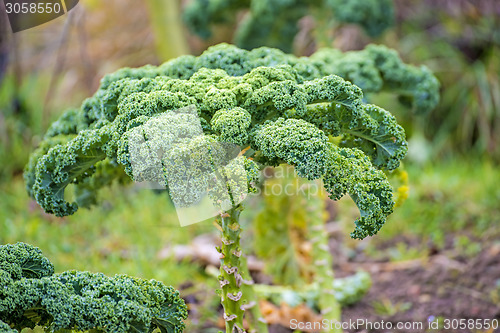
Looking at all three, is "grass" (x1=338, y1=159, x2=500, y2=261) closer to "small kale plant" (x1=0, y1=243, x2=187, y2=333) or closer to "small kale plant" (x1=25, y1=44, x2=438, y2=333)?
"small kale plant" (x1=25, y1=44, x2=438, y2=333)

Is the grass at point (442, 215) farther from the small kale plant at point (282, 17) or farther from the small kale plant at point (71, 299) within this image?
the small kale plant at point (71, 299)

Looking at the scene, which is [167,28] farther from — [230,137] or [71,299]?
[71,299]

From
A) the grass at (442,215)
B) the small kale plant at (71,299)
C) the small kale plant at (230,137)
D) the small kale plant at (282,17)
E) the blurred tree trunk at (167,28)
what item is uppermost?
the blurred tree trunk at (167,28)

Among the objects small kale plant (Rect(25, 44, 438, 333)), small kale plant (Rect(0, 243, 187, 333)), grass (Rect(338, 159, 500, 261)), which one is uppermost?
grass (Rect(338, 159, 500, 261))

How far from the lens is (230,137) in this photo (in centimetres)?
174

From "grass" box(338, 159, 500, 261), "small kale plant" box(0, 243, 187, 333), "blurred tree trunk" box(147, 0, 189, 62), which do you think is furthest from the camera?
"blurred tree trunk" box(147, 0, 189, 62)

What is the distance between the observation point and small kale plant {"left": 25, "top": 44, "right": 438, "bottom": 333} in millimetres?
1733

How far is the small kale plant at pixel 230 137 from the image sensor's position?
173cm

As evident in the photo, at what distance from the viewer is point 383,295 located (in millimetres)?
3498

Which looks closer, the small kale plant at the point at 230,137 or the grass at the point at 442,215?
the small kale plant at the point at 230,137

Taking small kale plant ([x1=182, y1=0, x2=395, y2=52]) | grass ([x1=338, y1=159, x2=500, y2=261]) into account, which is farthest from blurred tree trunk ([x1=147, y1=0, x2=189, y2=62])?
grass ([x1=338, y1=159, x2=500, y2=261])

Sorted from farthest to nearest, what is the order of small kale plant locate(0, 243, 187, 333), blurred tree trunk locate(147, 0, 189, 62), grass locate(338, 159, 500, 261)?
blurred tree trunk locate(147, 0, 189, 62), grass locate(338, 159, 500, 261), small kale plant locate(0, 243, 187, 333)

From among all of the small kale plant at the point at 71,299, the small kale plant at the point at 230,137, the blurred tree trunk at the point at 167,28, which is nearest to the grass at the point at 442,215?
the blurred tree trunk at the point at 167,28

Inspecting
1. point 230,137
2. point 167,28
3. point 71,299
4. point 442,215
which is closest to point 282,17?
point 167,28
